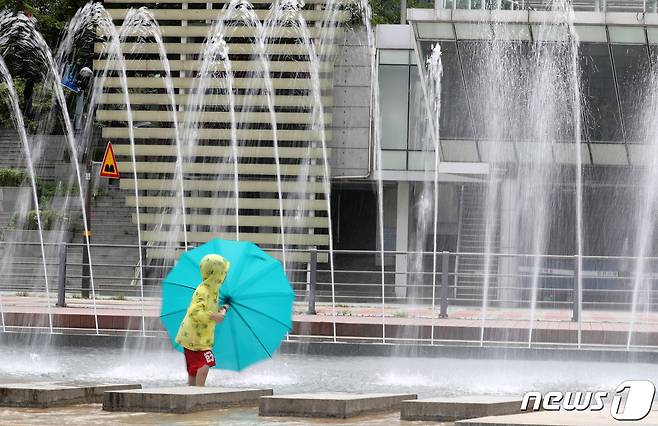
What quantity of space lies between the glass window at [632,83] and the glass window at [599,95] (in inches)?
7.0

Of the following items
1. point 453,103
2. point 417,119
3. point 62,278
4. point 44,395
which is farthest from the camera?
point 417,119

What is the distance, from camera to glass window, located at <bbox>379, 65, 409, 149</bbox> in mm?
34875

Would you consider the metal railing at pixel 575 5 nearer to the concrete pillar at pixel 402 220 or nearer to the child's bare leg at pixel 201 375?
the concrete pillar at pixel 402 220

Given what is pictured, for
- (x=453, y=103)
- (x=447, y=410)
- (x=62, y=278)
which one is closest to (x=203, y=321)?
(x=447, y=410)

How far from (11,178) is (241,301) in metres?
28.4

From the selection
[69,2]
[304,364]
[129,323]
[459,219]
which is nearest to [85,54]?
[69,2]

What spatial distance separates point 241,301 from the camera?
11.3 m

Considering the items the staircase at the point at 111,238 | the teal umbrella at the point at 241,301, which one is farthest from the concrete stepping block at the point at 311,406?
the staircase at the point at 111,238

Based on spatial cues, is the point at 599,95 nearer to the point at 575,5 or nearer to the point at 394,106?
the point at 575,5

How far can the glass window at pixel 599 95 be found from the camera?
3170 cm

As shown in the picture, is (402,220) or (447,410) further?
(402,220)

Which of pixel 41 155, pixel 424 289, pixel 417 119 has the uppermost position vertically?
pixel 417 119

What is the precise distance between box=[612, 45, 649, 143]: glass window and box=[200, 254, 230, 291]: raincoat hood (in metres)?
22.2

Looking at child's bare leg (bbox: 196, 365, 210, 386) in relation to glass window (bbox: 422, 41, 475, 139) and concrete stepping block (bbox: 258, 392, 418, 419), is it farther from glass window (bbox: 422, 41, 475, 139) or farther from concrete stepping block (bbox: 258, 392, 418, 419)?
glass window (bbox: 422, 41, 475, 139)
